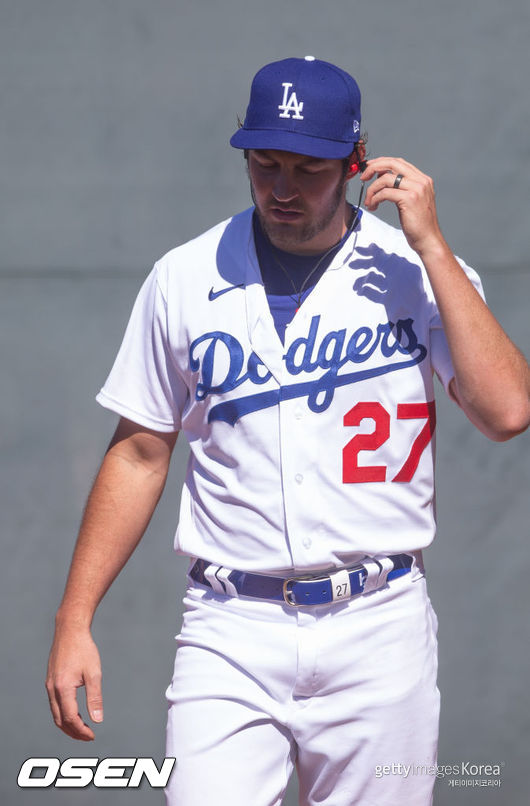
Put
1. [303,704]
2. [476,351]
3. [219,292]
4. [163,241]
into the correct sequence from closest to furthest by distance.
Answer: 1. [476,351]
2. [303,704]
3. [219,292]
4. [163,241]

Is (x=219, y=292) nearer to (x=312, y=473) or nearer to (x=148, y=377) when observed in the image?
(x=148, y=377)

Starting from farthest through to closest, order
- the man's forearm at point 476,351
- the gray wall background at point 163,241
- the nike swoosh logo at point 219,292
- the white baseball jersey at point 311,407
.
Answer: the gray wall background at point 163,241 → the nike swoosh logo at point 219,292 → the white baseball jersey at point 311,407 → the man's forearm at point 476,351

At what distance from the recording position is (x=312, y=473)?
2.49m

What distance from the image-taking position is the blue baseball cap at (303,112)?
2461 millimetres

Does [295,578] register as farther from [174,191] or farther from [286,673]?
[174,191]

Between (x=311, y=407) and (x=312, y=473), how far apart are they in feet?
0.44

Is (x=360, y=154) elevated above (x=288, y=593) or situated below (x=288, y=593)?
above

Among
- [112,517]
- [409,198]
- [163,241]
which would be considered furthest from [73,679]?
[163,241]

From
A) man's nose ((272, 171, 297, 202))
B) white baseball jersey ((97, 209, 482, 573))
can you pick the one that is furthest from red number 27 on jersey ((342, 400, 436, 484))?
man's nose ((272, 171, 297, 202))

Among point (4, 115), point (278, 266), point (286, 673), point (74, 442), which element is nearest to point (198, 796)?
point (286, 673)

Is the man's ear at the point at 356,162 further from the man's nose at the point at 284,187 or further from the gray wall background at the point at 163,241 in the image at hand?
the gray wall background at the point at 163,241

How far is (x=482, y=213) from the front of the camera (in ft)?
13.2

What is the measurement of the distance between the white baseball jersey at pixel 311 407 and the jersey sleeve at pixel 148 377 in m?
0.01

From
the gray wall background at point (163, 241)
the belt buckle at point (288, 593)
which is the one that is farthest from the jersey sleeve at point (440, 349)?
the gray wall background at point (163, 241)
